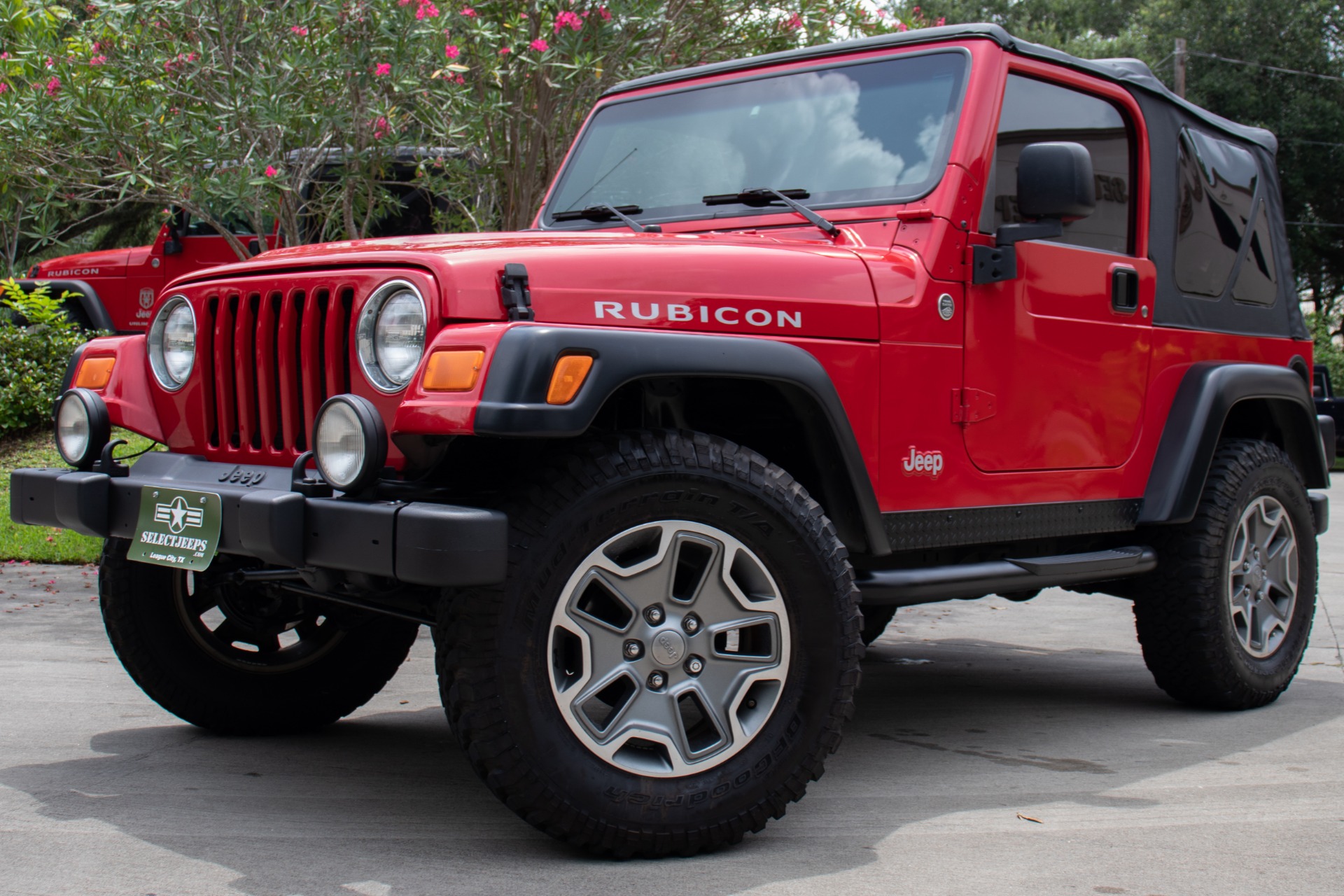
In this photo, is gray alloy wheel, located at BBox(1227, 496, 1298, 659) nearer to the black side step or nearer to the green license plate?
the black side step

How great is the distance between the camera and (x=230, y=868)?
319cm

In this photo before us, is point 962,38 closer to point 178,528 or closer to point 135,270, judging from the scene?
point 178,528

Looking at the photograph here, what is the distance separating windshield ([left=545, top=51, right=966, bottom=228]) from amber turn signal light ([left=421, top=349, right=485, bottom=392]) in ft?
5.32

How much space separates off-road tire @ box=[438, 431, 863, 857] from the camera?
10.1ft

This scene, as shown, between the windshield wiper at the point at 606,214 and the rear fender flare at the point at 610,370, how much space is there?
1.18 metres

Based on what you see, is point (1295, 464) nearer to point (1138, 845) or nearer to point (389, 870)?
point (1138, 845)

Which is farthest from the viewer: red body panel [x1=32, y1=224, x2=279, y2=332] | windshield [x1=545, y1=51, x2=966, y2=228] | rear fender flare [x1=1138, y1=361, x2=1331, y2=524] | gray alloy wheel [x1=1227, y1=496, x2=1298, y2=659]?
red body panel [x1=32, y1=224, x2=279, y2=332]

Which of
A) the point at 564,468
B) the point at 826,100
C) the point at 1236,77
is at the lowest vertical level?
the point at 564,468

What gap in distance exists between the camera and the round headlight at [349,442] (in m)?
3.07

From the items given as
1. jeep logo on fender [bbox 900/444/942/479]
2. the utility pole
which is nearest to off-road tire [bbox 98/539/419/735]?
jeep logo on fender [bbox 900/444/942/479]

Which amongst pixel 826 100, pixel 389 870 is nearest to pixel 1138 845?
pixel 389 870

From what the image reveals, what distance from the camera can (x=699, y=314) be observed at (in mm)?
3477

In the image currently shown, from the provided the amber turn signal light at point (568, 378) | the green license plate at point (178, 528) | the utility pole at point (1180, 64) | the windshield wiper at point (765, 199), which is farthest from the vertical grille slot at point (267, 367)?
the utility pole at point (1180, 64)

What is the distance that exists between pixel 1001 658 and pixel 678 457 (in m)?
3.51
